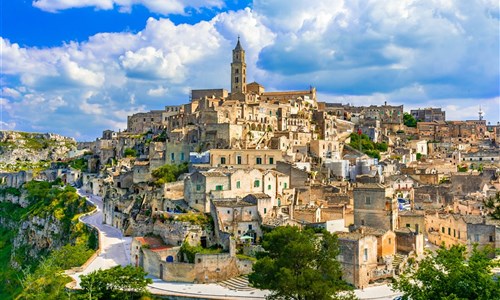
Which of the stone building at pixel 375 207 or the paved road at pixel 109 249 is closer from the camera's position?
the paved road at pixel 109 249

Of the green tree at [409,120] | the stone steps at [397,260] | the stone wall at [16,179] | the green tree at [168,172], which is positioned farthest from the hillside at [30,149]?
the stone steps at [397,260]

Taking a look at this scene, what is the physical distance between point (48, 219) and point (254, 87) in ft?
162

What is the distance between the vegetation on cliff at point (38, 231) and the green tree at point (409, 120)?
7234 centimetres

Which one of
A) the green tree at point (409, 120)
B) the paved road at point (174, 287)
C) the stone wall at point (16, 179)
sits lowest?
the paved road at point (174, 287)

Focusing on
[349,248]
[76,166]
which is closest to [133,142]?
[76,166]

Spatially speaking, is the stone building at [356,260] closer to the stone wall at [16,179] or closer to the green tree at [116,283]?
the green tree at [116,283]

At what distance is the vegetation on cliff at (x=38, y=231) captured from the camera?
59.8m

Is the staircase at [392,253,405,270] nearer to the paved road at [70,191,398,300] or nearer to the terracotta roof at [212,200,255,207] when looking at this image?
the paved road at [70,191,398,300]

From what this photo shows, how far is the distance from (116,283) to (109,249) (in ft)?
37.9

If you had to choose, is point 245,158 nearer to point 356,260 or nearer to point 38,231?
point 356,260

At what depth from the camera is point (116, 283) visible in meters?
37.2

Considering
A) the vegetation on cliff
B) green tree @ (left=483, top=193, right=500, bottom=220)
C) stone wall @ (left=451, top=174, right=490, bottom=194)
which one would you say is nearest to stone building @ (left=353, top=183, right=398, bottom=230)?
green tree @ (left=483, top=193, right=500, bottom=220)

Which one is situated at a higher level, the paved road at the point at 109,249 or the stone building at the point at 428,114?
the stone building at the point at 428,114

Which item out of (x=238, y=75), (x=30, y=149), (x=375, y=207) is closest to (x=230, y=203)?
(x=375, y=207)
